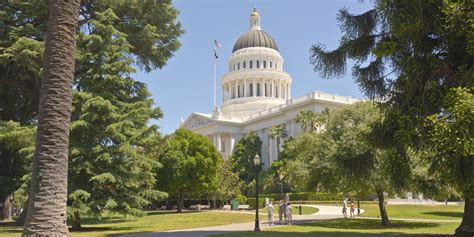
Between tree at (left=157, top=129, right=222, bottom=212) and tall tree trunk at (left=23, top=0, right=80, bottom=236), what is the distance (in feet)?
112

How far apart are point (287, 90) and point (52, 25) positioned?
102355 millimetres

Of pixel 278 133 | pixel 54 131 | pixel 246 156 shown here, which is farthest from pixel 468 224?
pixel 246 156

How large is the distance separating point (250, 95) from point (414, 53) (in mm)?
94474

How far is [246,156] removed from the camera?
280 ft

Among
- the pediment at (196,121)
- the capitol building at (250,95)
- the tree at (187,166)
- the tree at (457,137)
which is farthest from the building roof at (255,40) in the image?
the tree at (457,137)

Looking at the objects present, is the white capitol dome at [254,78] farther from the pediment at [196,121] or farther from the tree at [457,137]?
the tree at [457,137]

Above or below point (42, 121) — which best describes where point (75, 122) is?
above

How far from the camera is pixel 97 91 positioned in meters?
25.8

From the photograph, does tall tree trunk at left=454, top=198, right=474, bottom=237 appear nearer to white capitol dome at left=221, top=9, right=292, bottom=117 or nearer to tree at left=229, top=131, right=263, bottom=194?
tree at left=229, top=131, right=263, bottom=194

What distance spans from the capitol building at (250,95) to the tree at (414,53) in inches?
2818

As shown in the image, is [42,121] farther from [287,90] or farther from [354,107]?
[287,90]

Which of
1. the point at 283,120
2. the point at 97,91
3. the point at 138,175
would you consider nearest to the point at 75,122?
the point at 97,91

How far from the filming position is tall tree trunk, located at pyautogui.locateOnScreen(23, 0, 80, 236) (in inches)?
390

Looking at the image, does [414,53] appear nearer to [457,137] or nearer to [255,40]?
[457,137]
